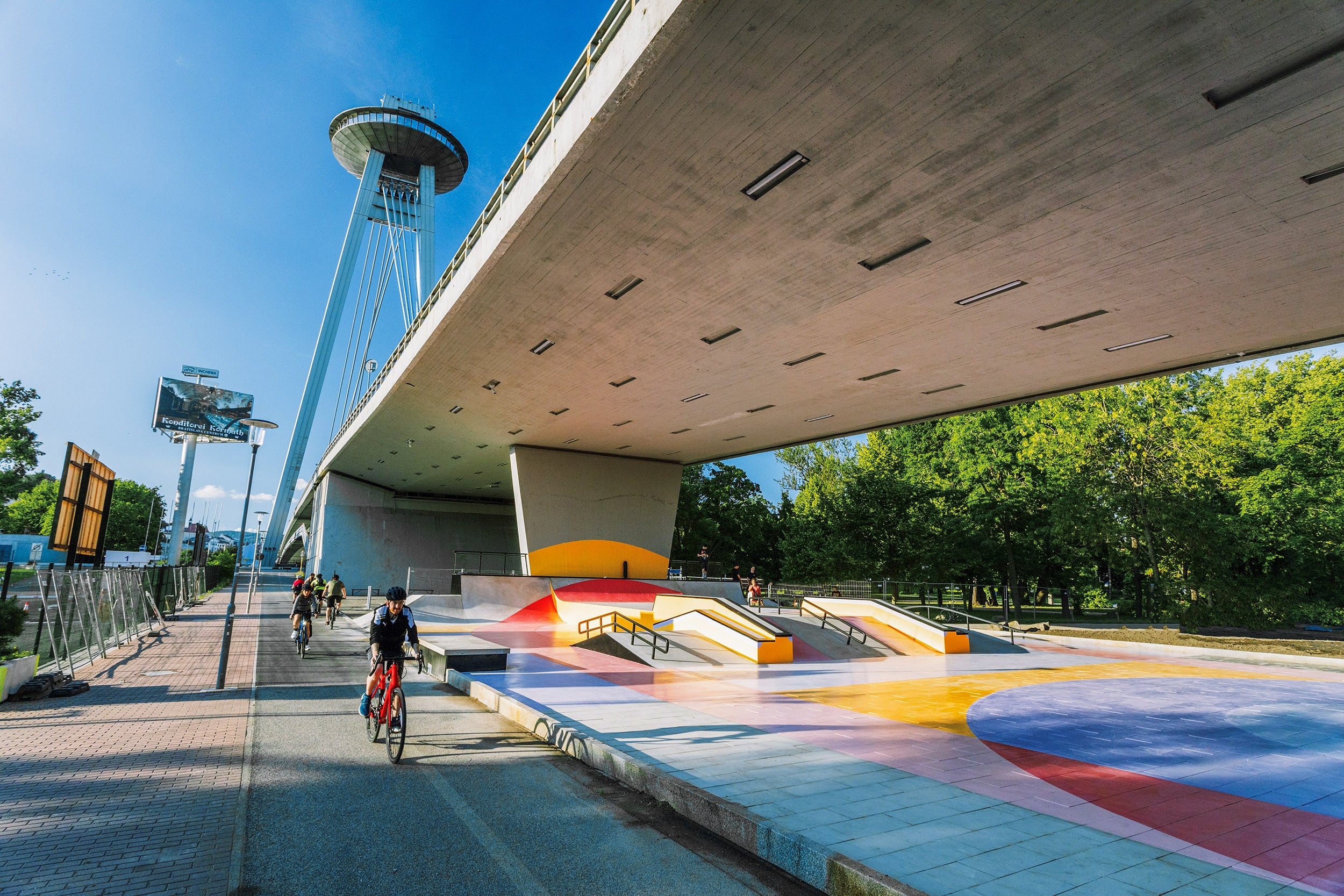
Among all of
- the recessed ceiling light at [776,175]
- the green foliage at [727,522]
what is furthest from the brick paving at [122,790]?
the green foliage at [727,522]

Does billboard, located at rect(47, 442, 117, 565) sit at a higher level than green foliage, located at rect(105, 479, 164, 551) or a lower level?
lower

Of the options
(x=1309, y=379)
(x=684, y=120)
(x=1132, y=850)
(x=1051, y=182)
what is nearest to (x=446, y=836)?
(x=1132, y=850)

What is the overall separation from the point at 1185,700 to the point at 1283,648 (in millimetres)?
10803

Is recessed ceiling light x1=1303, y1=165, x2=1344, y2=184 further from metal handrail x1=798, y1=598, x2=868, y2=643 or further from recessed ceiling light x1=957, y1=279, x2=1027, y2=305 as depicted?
metal handrail x1=798, y1=598, x2=868, y2=643

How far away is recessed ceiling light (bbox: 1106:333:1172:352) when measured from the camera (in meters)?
14.5

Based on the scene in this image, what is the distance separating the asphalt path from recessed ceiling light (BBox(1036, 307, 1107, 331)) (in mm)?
13210

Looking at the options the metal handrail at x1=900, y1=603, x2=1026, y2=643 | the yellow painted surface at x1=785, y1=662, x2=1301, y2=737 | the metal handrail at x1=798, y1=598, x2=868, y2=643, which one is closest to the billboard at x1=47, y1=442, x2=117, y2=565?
the yellow painted surface at x1=785, y1=662, x2=1301, y2=737

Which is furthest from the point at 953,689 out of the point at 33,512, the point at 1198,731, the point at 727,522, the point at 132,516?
the point at 132,516

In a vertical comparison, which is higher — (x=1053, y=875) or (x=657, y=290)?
(x=657, y=290)

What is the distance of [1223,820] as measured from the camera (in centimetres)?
490

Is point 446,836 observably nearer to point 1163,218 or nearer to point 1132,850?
point 1132,850

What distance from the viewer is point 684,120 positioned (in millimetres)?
8227

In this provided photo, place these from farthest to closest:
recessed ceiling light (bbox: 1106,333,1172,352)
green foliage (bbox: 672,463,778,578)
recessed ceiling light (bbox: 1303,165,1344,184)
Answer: green foliage (bbox: 672,463,778,578)
recessed ceiling light (bbox: 1106,333,1172,352)
recessed ceiling light (bbox: 1303,165,1344,184)

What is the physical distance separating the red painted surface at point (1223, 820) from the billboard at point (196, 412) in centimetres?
7638
